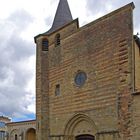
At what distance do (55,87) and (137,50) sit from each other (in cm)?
720

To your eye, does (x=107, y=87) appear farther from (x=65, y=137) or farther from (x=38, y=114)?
(x=38, y=114)

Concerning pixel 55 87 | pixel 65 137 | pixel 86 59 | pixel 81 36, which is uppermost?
pixel 81 36

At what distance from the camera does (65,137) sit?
22.5m

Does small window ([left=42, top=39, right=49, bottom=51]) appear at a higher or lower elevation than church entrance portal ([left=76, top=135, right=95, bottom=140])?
higher

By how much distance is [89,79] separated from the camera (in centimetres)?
2120

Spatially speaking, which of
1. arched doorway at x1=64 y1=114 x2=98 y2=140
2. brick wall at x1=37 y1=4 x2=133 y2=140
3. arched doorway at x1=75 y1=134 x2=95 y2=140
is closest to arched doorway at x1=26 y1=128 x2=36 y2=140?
brick wall at x1=37 y1=4 x2=133 y2=140

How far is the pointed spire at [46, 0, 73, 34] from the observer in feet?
87.7

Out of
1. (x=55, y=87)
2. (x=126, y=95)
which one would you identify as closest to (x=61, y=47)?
(x=55, y=87)

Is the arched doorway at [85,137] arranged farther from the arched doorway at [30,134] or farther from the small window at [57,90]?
the arched doorway at [30,134]

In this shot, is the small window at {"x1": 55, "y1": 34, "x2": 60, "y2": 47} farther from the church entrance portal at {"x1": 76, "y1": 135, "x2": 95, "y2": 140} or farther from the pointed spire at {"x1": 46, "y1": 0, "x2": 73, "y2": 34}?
the church entrance portal at {"x1": 76, "y1": 135, "x2": 95, "y2": 140}

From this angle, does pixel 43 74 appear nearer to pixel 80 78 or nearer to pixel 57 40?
pixel 57 40

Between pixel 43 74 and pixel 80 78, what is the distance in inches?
157

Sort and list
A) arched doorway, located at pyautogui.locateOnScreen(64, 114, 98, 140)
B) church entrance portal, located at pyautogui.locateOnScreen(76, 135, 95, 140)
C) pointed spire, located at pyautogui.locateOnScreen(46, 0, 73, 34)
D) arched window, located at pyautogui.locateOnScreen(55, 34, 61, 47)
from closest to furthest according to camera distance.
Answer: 1. arched doorway, located at pyautogui.locateOnScreen(64, 114, 98, 140)
2. church entrance portal, located at pyautogui.locateOnScreen(76, 135, 95, 140)
3. arched window, located at pyautogui.locateOnScreen(55, 34, 61, 47)
4. pointed spire, located at pyautogui.locateOnScreen(46, 0, 73, 34)

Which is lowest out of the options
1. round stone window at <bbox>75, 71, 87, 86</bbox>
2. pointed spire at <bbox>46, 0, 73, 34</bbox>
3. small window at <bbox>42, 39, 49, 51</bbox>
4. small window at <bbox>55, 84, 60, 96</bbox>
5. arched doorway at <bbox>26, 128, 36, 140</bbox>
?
arched doorway at <bbox>26, 128, 36, 140</bbox>
